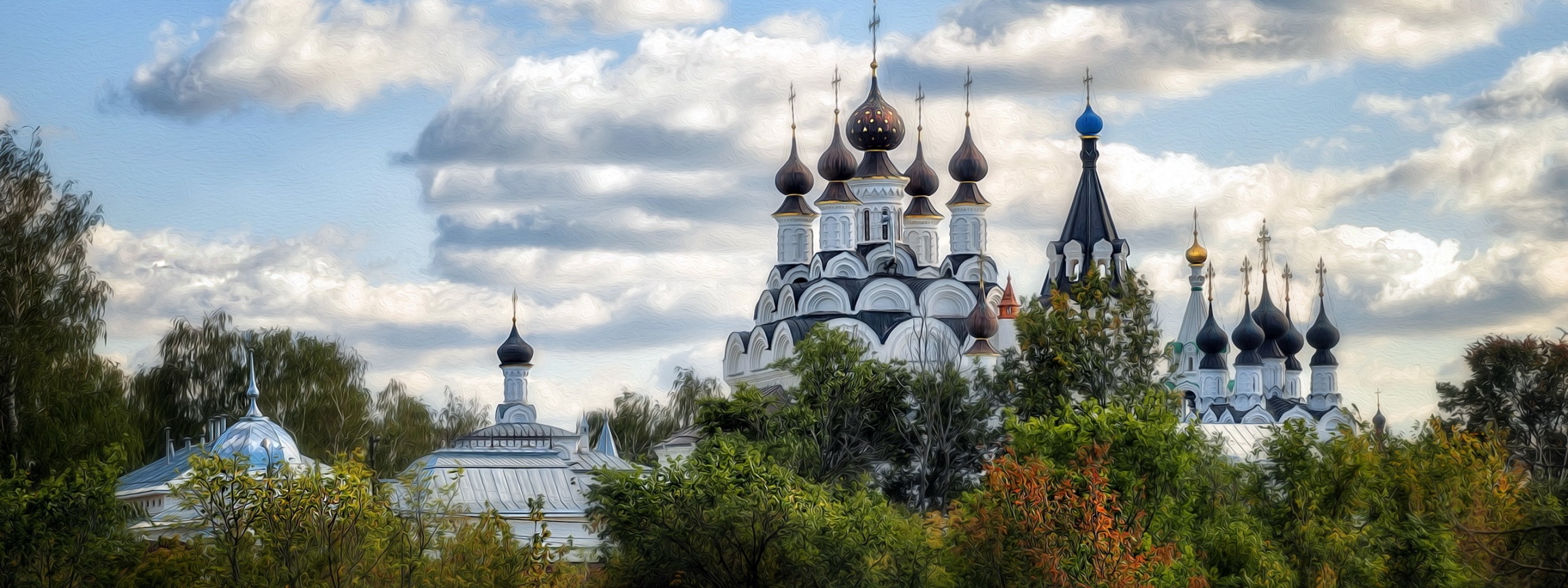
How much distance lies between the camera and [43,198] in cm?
3206

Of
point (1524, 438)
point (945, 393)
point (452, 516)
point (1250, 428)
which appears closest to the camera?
point (452, 516)

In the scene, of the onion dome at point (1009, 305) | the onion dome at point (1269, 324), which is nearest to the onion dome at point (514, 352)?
the onion dome at point (1009, 305)

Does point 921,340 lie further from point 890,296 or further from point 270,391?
point 270,391

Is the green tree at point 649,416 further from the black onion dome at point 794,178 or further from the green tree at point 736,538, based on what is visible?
the green tree at point 736,538

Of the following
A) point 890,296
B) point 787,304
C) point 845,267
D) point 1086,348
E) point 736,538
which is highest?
point 845,267

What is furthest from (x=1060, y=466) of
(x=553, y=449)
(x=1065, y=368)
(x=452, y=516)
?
(x=553, y=449)

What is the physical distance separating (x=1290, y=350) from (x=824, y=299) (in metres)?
17.4

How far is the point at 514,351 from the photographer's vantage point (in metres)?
48.9

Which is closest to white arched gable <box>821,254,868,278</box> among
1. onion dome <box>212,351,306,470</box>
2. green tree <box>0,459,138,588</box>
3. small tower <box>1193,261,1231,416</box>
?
small tower <box>1193,261,1231,416</box>

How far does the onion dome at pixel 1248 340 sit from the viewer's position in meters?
58.3

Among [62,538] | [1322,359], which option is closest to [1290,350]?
[1322,359]

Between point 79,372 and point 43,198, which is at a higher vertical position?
point 43,198

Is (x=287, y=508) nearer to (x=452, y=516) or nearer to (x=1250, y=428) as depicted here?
(x=452, y=516)

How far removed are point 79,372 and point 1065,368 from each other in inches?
Result: 582
